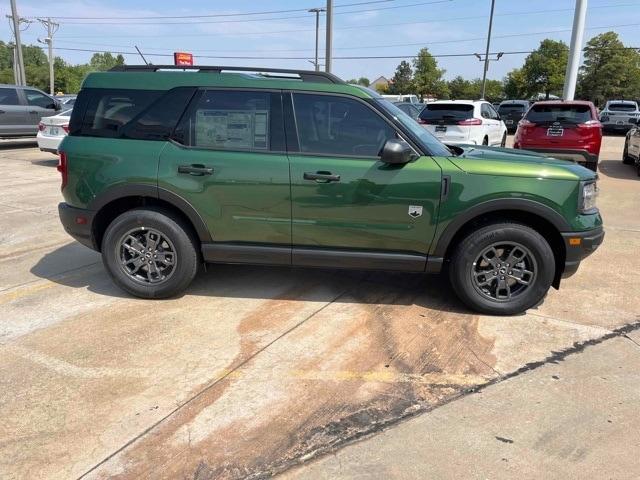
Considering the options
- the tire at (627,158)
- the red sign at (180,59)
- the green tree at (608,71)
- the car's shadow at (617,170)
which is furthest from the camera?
the green tree at (608,71)

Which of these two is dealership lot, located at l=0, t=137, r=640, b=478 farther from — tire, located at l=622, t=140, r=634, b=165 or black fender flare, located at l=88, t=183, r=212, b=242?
tire, located at l=622, t=140, r=634, b=165

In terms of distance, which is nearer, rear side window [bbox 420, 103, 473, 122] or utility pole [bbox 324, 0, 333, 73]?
rear side window [bbox 420, 103, 473, 122]

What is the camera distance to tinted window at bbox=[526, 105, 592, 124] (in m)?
11.0

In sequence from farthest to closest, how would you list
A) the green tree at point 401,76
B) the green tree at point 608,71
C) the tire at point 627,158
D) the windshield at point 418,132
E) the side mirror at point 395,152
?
the green tree at point 401,76, the green tree at point 608,71, the tire at point 627,158, the windshield at point 418,132, the side mirror at point 395,152

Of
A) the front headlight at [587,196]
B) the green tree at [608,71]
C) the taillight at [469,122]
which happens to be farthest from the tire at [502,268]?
the green tree at [608,71]

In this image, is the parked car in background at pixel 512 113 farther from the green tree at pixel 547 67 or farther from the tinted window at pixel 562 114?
the green tree at pixel 547 67

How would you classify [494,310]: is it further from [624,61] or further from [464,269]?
[624,61]

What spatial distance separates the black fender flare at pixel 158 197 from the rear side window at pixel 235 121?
453 millimetres

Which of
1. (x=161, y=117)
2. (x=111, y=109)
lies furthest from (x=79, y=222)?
(x=161, y=117)

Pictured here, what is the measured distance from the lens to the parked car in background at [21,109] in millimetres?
15828

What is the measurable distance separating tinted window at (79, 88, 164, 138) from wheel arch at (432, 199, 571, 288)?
2.67 meters

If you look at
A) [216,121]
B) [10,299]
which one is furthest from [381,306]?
[10,299]

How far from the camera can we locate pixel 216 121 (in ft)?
14.5

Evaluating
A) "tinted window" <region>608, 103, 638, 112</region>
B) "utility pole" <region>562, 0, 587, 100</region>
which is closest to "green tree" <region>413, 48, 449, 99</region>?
"tinted window" <region>608, 103, 638, 112</region>
